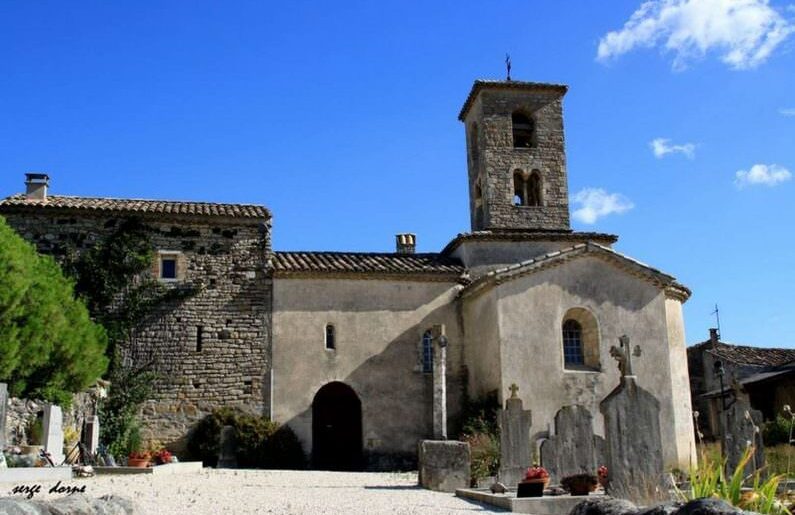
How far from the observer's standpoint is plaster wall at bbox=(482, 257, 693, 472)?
24141 millimetres

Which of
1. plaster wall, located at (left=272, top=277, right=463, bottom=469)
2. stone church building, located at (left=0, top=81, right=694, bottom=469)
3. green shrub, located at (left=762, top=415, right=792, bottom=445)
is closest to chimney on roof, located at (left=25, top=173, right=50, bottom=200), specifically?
→ stone church building, located at (left=0, top=81, right=694, bottom=469)

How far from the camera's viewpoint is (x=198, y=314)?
83.7 ft

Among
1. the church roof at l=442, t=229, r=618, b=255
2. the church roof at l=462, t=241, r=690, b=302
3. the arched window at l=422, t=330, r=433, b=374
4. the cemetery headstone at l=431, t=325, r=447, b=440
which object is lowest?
the cemetery headstone at l=431, t=325, r=447, b=440

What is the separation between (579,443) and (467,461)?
8.60 feet

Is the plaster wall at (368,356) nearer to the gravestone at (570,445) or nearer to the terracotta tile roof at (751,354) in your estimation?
the gravestone at (570,445)

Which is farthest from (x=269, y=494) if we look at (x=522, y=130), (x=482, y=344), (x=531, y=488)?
(x=522, y=130)

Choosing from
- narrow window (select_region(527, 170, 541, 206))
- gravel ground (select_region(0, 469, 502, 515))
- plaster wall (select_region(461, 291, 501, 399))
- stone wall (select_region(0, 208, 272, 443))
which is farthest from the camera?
narrow window (select_region(527, 170, 541, 206))

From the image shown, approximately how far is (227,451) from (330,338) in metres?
4.89

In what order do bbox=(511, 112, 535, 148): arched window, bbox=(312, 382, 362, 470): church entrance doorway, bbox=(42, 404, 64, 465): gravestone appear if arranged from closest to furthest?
1. bbox=(42, 404, 64, 465): gravestone
2. bbox=(312, 382, 362, 470): church entrance doorway
3. bbox=(511, 112, 535, 148): arched window

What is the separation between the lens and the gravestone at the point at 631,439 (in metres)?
11.9

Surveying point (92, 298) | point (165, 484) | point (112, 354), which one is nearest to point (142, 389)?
point (112, 354)

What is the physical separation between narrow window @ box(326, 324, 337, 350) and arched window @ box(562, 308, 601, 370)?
24.6 ft

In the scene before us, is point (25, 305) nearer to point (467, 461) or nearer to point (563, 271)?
point (467, 461)

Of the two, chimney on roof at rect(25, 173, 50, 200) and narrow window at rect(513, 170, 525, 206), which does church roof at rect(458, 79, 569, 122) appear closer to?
narrow window at rect(513, 170, 525, 206)
